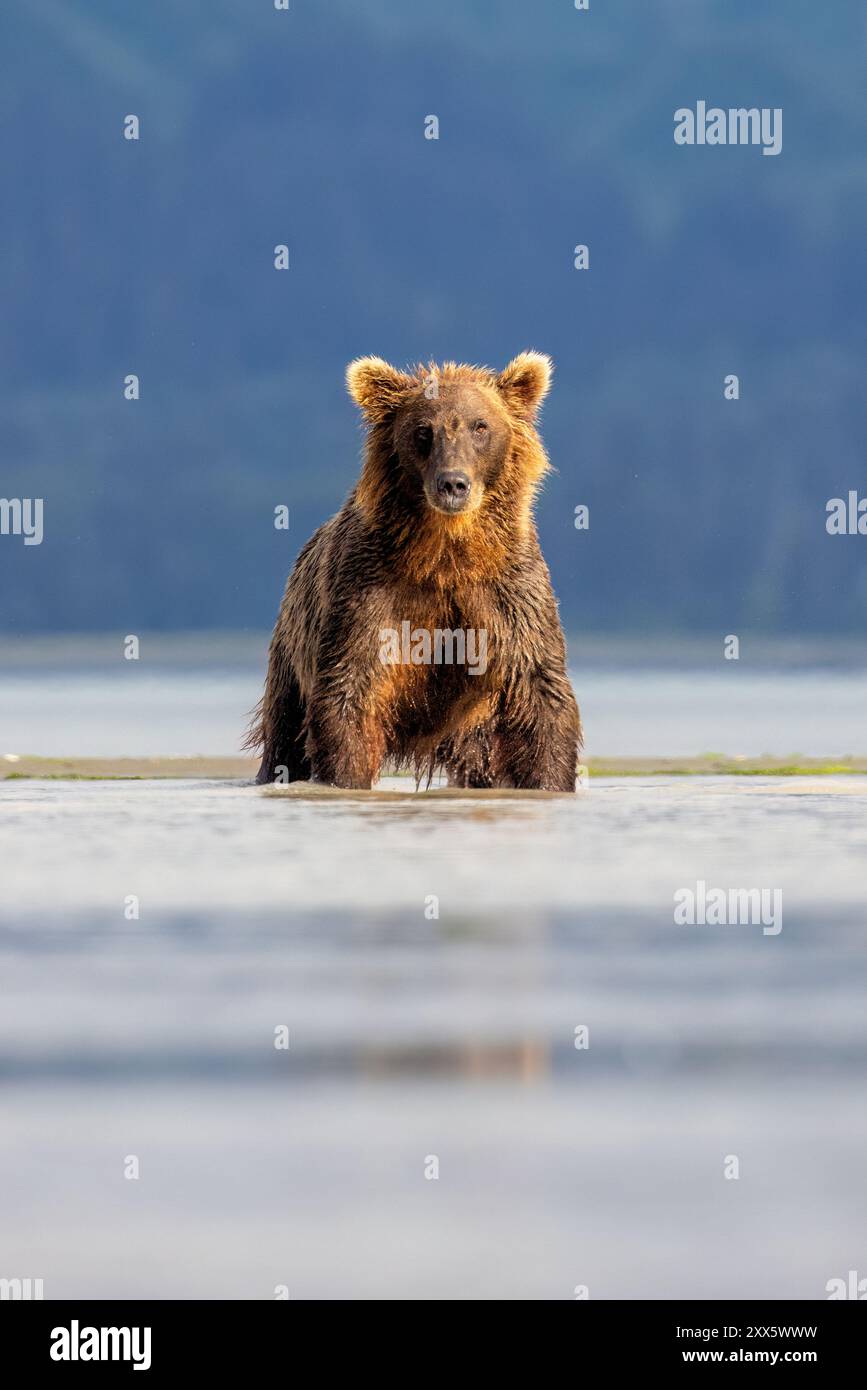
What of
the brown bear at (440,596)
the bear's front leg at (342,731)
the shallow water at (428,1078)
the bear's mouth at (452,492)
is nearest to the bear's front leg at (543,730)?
the brown bear at (440,596)

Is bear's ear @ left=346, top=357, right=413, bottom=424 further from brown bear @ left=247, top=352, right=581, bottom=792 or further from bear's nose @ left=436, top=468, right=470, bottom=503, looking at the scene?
bear's nose @ left=436, top=468, right=470, bottom=503

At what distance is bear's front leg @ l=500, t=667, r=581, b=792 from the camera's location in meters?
11.5

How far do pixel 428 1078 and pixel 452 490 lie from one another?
6559mm

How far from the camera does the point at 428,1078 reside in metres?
4.55

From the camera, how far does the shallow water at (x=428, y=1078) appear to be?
346 cm

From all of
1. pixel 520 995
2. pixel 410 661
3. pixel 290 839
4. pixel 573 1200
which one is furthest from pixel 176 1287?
pixel 410 661

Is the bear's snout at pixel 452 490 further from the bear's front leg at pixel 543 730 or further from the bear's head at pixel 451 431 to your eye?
the bear's front leg at pixel 543 730

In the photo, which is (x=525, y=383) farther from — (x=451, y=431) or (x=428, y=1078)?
(x=428, y=1078)

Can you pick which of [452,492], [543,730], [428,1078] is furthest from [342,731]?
[428,1078]

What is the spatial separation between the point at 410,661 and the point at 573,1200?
25.5 feet

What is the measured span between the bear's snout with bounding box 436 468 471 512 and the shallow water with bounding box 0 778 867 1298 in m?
2.79

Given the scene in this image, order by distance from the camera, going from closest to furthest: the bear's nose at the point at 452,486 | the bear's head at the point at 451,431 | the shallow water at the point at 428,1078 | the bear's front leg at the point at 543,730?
the shallow water at the point at 428,1078 < the bear's nose at the point at 452,486 < the bear's head at the point at 451,431 < the bear's front leg at the point at 543,730

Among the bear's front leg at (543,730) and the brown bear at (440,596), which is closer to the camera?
the brown bear at (440,596)

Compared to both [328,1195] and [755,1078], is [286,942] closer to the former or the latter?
[755,1078]
